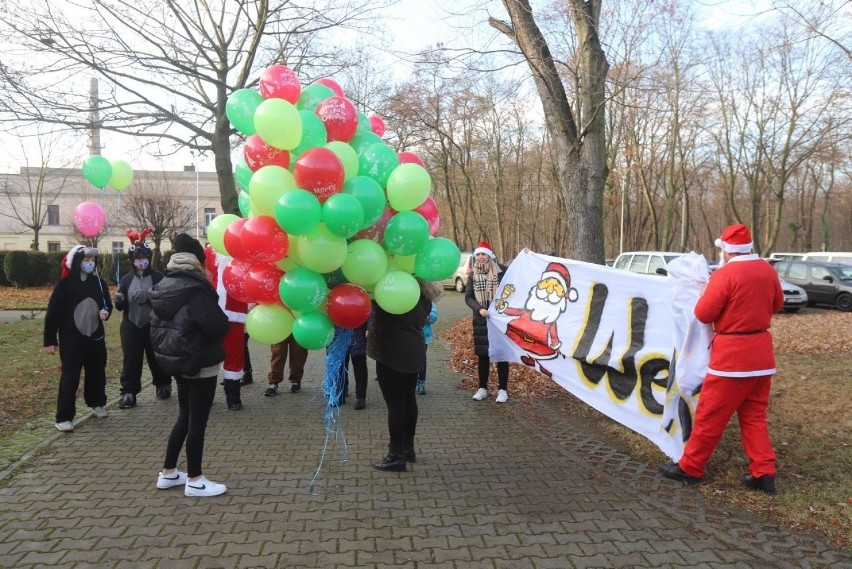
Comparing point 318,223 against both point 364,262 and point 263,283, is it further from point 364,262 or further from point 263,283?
point 263,283

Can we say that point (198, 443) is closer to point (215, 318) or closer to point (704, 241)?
point (215, 318)

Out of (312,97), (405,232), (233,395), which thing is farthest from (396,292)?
(233,395)

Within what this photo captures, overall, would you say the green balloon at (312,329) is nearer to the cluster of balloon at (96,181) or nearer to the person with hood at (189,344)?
the person with hood at (189,344)

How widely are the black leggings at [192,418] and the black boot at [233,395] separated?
7.65ft

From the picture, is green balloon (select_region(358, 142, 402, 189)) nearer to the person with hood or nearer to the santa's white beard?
the person with hood

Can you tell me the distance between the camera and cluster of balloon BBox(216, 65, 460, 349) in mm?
3689

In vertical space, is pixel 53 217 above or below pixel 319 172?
above

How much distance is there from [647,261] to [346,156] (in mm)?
16273

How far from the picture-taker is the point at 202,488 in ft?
13.3

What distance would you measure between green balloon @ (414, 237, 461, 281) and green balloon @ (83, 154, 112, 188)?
238 inches

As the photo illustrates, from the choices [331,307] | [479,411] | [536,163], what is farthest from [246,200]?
[536,163]

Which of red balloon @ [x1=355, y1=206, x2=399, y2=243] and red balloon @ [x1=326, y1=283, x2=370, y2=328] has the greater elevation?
red balloon @ [x1=355, y1=206, x2=399, y2=243]

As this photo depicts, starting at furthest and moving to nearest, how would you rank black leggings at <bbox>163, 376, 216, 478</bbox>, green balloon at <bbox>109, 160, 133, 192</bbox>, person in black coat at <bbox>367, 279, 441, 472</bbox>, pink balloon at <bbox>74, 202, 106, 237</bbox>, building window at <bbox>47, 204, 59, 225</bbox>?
building window at <bbox>47, 204, 59, 225</bbox>
green balloon at <bbox>109, 160, 133, 192</bbox>
pink balloon at <bbox>74, 202, 106, 237</bbox>
person in black coat at <bbox>367, 279, 441, 472</bbox>
black leggings at <bbox>163, 376, 216, 478</bbox>

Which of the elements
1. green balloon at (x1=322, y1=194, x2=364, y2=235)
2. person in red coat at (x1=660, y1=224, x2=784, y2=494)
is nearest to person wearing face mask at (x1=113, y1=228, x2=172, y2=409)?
green balloon at (x1=322, y1=194, x2=364, y2=235)
